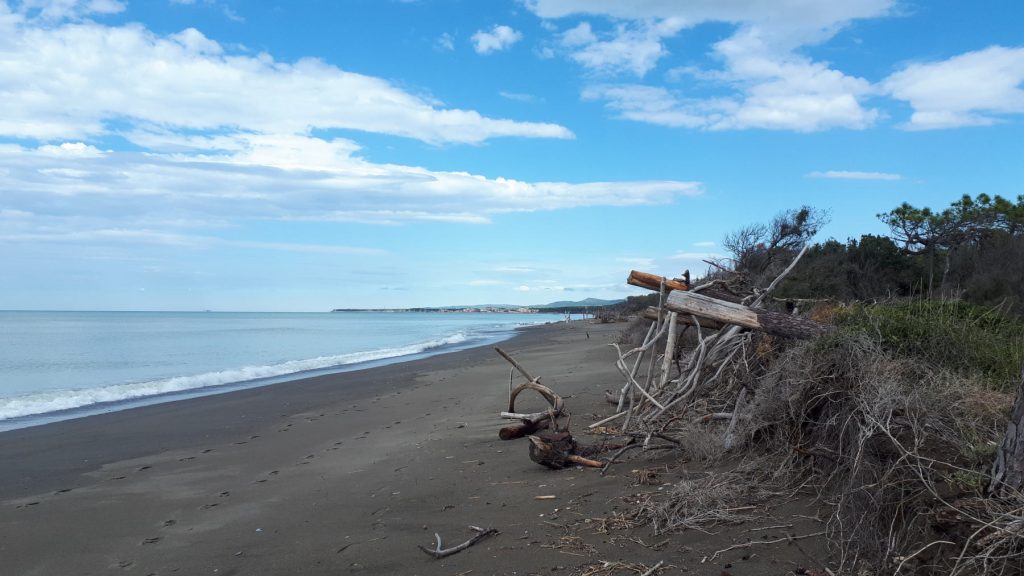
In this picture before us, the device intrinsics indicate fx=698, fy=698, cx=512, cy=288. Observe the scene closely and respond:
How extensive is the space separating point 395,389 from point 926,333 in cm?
1183

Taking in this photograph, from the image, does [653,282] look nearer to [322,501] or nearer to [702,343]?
[702,343]

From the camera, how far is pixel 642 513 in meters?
4.78

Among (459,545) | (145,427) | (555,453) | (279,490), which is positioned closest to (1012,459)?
(459,545)

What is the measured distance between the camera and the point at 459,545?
469 cm

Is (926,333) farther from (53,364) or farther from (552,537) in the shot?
(53,364)

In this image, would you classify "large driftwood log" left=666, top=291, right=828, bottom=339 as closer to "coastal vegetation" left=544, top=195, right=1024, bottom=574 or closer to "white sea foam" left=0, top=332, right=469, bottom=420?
"coastal vegetation" left=544, top=195, right=1024, bottom=574

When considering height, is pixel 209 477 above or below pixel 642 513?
below

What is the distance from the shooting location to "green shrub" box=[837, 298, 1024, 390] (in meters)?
5.61

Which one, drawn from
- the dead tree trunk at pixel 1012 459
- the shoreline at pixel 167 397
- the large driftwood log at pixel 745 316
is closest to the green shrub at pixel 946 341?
the large driftwood log at pixel 745 316

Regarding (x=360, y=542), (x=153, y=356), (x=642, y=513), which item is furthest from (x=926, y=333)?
(x=153, y=356)

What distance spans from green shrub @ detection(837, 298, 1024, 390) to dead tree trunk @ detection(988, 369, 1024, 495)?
210 cm

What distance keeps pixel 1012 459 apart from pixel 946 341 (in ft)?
9.78

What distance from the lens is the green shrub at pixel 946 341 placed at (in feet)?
18.4

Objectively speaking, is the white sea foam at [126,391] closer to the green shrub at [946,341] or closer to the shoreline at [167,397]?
the shoreline at [167,397]
